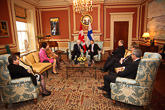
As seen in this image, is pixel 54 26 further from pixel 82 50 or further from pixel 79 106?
pixel 79 106

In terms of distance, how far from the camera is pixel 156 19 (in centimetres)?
590

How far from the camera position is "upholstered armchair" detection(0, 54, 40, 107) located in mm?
2244

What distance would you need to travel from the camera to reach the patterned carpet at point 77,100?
7.66 feet

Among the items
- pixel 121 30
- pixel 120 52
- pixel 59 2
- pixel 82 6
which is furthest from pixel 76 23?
pixel 120 52

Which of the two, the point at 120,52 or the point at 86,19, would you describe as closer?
the point at 120,52

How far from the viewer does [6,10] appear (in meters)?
5.44

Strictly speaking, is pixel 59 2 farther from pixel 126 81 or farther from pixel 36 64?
pixel 126 81

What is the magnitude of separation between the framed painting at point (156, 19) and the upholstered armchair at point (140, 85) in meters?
4.34

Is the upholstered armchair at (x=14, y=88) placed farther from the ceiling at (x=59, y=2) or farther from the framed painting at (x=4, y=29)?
the ceiling at (x=59, y=2)

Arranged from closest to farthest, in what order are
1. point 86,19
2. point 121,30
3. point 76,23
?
point 86,19 < point 76,23 < point 121,30

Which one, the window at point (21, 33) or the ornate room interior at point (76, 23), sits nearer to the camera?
the ornate room interior at point (76, 23)

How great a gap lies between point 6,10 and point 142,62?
20.4 feet

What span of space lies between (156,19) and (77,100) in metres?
5.88

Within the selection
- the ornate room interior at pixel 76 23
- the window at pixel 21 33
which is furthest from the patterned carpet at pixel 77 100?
the window at pixel 21 33
